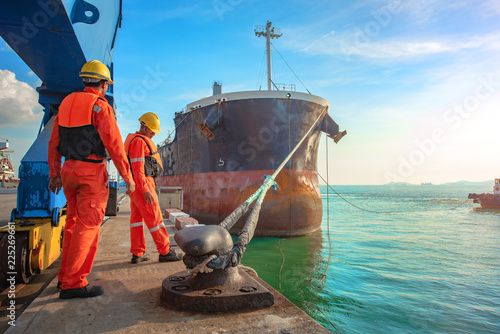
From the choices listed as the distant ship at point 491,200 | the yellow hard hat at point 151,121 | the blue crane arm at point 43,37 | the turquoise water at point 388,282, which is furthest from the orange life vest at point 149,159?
the distant ship at point 491,200

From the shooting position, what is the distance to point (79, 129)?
2355 mm

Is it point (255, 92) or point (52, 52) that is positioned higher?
point (255, 92)

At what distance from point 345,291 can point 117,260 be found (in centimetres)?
438

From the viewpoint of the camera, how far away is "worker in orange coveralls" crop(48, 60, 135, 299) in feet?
7.38

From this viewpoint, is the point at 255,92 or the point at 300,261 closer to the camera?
the point at 300,261

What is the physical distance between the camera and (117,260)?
11.5ft

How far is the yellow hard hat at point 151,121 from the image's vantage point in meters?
3.47

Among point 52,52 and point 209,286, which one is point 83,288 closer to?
point 209,286

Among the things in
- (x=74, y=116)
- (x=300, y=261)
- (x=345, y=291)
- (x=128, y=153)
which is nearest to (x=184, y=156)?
(x=300, y=261)

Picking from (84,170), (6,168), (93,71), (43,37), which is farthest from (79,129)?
(6,168)

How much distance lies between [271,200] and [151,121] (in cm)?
738

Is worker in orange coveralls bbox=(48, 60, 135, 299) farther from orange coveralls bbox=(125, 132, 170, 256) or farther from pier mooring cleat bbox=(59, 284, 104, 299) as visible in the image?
orange coveralls bbox=(125, 132, 170, 256)

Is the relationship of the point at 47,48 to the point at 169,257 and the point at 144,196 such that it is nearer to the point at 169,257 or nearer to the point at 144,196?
the point at 144,196

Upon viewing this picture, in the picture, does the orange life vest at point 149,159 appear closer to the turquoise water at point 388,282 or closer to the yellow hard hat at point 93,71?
the yellow hard hat at point 93,71
